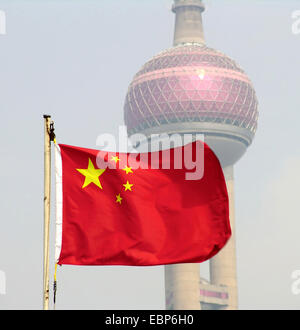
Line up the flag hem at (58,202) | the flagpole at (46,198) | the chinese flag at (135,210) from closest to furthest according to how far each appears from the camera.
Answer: the flagpole at (46,198), the flag hem at (58,202), the chinese flag at (135,210)

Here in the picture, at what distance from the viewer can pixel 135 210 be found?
29312 mm

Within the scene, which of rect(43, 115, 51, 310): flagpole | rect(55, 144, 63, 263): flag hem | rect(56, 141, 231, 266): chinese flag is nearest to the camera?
rect(43, 115, 51, 310): flagpole

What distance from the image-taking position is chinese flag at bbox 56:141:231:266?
2859cm

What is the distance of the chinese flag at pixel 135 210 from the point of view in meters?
28.6

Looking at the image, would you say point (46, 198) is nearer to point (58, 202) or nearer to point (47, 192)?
point (47, 192)

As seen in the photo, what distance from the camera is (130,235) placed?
29078 millimetres

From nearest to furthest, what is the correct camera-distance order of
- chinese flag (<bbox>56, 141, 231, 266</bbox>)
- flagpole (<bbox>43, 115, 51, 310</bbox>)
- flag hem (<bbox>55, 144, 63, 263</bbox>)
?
flagpole (<bbox>43, 115, 51, 310</bbox>), flag hem (<bbox>55, 144, 63, 263</bbox>), chinese flag (<bbox>56, 141, 231, 266</bbox>)

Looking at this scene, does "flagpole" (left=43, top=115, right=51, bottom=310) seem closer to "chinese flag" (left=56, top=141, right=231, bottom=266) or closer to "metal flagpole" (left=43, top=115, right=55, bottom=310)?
"metal flagpole" (left=43, top=115, right=55, bottom=310)

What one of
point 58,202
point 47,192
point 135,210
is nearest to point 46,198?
point 47,192

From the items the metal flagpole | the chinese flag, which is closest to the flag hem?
the chinese flag

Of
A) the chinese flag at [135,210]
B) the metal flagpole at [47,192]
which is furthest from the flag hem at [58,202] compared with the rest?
the metal flagpole at [47,192]

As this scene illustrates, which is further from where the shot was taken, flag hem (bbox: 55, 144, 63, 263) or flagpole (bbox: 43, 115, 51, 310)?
flag hem (bbox: 55, 144, 63, 263)

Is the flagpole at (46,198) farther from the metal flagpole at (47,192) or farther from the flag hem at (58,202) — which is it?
the flag hem at (58,202)
